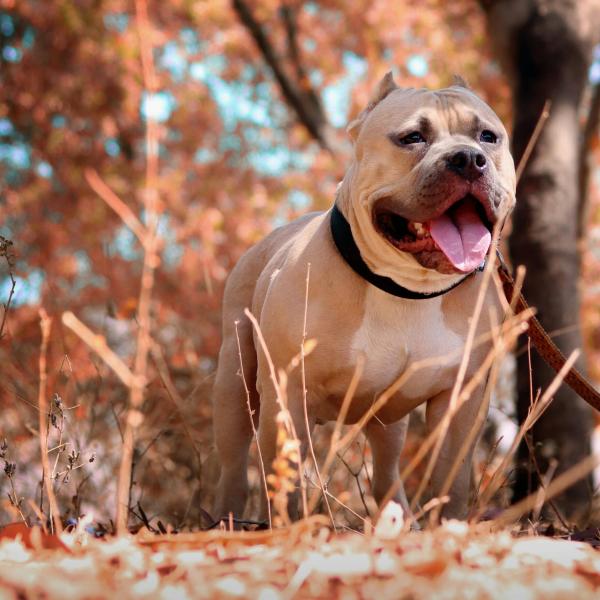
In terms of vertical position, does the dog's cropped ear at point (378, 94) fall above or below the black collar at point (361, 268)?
above

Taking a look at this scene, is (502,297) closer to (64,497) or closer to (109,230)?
(64,497)

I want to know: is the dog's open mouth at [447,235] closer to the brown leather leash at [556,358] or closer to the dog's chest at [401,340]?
the dog's chest at [401,340]

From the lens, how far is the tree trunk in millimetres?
5570

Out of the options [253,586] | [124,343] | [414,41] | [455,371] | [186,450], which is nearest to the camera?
[253,586]

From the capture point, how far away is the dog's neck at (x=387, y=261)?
3242 millimetres

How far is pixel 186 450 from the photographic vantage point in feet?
24.6

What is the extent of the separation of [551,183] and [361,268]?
3.05 metres

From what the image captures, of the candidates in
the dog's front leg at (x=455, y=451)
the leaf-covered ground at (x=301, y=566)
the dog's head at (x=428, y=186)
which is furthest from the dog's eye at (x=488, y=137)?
the leaf-covered ground at (x=301, y=566)

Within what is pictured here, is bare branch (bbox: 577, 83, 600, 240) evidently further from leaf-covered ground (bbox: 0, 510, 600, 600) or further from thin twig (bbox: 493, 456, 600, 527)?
leaf-covered ground (bbox: 0, 510, 600, 600)

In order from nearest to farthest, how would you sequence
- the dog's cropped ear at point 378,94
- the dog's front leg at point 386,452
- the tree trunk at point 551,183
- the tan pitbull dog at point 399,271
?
the tan pitbull dog at point 399,271, the dog's cropped ear at point 378,94, the dog's front leg at point 386,452, the tree trunk at point 551,183

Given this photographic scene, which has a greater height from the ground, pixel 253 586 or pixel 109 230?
pixel 109 230

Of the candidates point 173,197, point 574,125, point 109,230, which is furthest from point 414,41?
point 574,125

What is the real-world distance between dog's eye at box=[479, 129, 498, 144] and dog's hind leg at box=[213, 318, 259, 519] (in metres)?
1.36

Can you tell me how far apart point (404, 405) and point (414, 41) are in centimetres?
947
